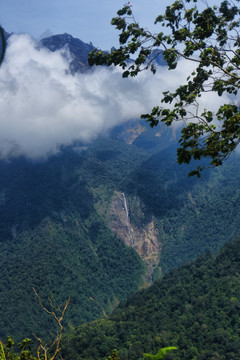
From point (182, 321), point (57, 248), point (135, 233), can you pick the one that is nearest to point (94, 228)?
point (135, 233)

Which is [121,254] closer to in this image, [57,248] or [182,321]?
[57,248]

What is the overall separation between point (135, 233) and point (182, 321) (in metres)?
91.3

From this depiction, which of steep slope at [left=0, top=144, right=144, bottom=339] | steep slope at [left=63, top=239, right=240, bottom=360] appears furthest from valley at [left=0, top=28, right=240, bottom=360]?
steep slope at [left=0, top=144, right=144, bottom=339]

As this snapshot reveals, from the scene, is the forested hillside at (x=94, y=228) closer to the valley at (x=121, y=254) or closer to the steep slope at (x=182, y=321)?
the valley at (x=121, y=254)

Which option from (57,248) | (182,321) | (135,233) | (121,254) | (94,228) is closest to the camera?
(182,321)

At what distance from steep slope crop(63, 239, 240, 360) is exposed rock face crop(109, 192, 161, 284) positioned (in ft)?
223

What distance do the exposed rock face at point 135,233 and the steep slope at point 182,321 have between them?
68.1m

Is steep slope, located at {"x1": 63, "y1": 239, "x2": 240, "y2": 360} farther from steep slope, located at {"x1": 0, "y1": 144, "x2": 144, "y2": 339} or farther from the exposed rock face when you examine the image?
the exposed rock face

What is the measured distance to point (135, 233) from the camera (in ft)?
497

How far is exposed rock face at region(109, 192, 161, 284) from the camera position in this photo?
14575 centimetres

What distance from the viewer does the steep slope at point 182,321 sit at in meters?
52.2

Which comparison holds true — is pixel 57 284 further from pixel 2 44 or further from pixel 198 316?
pixel 2 44

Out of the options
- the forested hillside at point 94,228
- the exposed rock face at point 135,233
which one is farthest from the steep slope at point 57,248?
the exposed rock face at point 135,233

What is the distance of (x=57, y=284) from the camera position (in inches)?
4267
